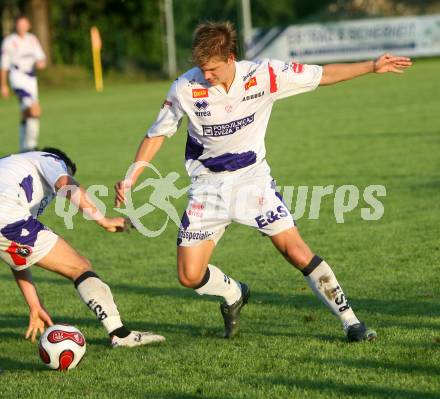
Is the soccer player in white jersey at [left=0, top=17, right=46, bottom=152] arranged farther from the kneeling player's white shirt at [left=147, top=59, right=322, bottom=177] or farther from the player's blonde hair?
the player's blonde hair

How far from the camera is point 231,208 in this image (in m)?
6.75

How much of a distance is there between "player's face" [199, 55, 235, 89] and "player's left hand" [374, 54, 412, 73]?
3.09 feet

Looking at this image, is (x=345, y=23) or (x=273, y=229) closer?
(x=273, y=229)

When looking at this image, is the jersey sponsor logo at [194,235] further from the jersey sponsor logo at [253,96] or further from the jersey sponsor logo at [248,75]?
the jersey sponsor logo at [248,75]

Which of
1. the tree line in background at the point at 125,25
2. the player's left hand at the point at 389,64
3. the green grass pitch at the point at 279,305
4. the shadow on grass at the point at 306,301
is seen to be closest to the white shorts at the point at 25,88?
the green grass pitch at the point at 279,305

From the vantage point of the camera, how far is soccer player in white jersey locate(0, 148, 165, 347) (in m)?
6.45

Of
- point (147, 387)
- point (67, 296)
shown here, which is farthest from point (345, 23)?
point (147, 387)

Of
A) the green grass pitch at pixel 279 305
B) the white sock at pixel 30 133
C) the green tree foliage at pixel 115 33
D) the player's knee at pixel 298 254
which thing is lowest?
the green tree foliage at pixel 115 33

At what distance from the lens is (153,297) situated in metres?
8.48

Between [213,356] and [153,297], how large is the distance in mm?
2155

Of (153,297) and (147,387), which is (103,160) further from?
(147,387)

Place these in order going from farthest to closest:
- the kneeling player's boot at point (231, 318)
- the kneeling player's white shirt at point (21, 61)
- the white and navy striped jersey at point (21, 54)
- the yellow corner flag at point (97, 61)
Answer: the yellow corner flag at point (97, 61) < the white and navy striped jersey at point (21, 54) < the kneeling player's white shirt at point (21, 61) < the kneeling player's boot at point (231, 318)

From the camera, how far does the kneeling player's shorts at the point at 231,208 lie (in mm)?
6594

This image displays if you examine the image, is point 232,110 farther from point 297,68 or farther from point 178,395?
point 178,395
